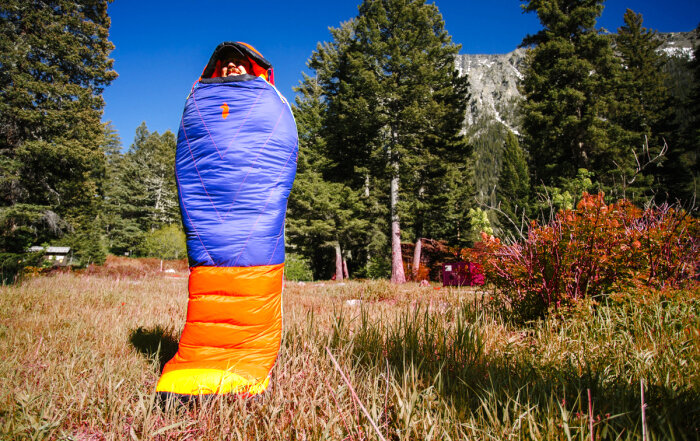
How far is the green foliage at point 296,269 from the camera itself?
1773 cm

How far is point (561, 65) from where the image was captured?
15570 millimetres

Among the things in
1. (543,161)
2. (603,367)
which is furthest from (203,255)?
(543,161)

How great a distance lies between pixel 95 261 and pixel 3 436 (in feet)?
74.6

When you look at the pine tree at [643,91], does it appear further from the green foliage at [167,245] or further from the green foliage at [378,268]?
the green foliage at [167,245]

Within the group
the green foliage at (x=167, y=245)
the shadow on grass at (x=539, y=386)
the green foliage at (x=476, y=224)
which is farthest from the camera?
the green foliage at (x=167, y=245)

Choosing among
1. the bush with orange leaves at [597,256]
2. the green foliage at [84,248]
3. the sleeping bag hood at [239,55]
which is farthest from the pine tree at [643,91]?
the green foliage at [84,248]

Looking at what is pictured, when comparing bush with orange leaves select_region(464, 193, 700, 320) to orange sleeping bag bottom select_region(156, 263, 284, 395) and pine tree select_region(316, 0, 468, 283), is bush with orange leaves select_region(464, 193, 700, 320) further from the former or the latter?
pine tree select_region(316, 0, 468, 283)

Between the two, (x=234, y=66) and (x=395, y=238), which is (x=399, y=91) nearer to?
(x=395, y=238)

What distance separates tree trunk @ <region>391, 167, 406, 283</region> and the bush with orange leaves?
11.0 m

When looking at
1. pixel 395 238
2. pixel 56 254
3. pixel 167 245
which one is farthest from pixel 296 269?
pixel 167 245

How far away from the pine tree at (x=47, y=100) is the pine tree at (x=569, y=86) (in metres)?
23.1

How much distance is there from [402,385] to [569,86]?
20037 mm

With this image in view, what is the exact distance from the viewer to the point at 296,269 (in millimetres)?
18156

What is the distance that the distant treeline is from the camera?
13.7 metres
